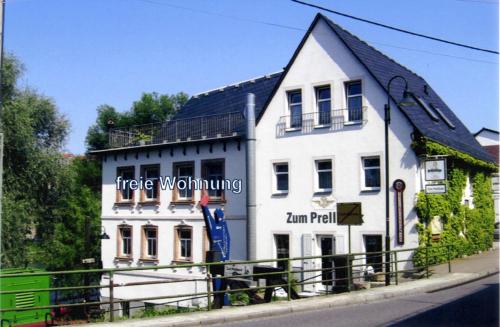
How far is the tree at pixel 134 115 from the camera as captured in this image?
66.1 metres

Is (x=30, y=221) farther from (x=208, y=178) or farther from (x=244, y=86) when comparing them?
(x=244, y=86)

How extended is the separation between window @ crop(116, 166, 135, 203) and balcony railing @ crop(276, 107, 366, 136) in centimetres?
1016

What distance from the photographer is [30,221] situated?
33.3 m

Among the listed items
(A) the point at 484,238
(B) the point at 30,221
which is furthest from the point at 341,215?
(B) the point at 30,221

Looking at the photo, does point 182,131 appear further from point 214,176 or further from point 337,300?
point 337,300

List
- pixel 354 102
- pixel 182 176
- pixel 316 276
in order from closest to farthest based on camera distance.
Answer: pixel 316 276 < pixel 354 102 < pixel 182 176

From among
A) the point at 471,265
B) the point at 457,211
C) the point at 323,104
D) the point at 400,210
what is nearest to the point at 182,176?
the point at 323,104

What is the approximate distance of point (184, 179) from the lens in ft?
103

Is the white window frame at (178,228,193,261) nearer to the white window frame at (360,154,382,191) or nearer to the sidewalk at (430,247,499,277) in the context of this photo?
the white window frame at (360,154,382,191)

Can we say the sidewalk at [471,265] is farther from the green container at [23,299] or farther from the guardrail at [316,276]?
the green container at [23,299]

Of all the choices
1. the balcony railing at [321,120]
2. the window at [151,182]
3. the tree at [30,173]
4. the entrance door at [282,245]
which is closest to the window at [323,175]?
the balcony railing at [321,120]

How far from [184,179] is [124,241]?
19.2 feet

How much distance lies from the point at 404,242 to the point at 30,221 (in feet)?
65.7

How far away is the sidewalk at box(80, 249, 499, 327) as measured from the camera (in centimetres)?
1177
